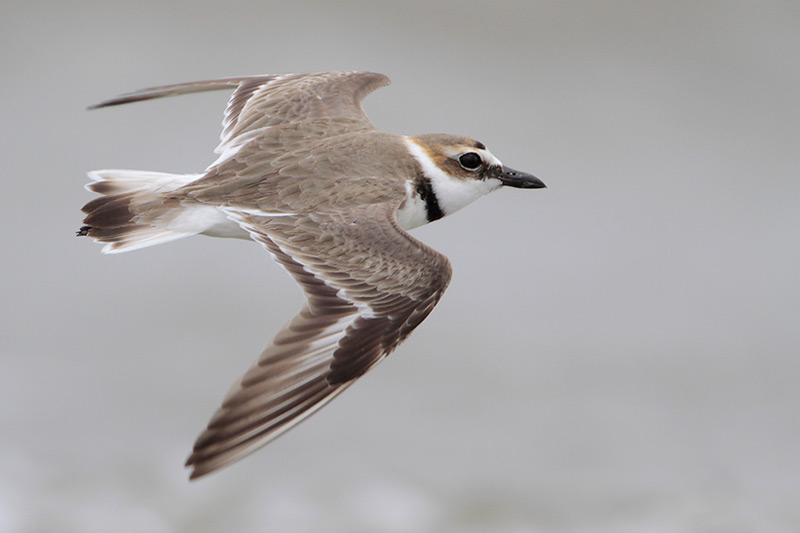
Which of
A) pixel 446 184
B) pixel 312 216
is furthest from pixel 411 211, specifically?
pixel 312 216

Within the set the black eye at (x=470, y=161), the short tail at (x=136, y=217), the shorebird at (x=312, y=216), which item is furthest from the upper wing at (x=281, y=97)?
the black eye at (x=470, y=161)

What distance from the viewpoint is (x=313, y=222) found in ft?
9.85

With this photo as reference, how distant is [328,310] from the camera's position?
2807mm

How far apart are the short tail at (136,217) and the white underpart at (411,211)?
669mm

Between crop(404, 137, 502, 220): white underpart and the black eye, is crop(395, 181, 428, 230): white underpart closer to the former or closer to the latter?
crop(404, 137, 502, 220): white underpart

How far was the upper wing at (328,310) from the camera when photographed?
97.8 inches

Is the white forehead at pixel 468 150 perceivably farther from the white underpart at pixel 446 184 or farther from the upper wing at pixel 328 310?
the upper wing at pixel 328 310

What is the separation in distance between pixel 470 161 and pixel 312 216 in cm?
75

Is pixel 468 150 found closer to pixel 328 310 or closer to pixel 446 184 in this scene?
pixel 446 184

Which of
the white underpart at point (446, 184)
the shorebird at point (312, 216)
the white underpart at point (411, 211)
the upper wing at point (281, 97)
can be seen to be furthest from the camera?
the upper wing at point (281, 97)

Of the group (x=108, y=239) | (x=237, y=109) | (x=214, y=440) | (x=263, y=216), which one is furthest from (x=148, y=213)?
(x=214, y=440)

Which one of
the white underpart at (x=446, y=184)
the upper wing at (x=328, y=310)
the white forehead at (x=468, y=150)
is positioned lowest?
A: the upper wing at (x=328, y=310)

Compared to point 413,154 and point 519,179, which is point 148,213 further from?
point 519,179

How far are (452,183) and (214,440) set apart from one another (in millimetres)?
1432
